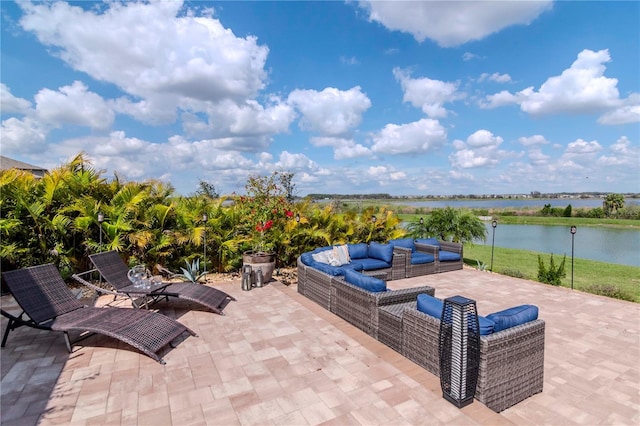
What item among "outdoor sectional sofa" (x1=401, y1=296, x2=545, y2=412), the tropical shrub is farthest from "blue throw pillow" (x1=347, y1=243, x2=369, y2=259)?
"outdoor sectional sofa" (x1=401, y1=296, x2=545, y2=412)

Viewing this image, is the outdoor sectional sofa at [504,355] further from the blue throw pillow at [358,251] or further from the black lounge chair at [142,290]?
the blue throw pillow at [358,251]

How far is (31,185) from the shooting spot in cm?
618

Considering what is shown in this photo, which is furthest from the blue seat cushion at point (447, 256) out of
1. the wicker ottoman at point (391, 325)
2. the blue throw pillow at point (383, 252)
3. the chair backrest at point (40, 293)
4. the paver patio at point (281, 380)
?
the chair backrest at point (40, 293)

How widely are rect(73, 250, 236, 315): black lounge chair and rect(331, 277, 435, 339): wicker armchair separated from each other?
1.78 m

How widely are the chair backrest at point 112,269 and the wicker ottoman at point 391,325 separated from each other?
3.82 meters

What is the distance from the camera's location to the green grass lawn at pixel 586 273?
23.8ft

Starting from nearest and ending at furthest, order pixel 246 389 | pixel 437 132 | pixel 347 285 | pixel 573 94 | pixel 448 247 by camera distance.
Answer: pixel 246 389
pixel 347 285
pixel 448 247
pixel 573 94
pixel 437 132

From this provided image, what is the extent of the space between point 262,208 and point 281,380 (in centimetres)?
464

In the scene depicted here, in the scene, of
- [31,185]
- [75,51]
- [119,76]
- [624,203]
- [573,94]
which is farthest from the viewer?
[624,203]

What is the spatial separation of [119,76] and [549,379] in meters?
9.88

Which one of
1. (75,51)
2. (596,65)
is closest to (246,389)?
(75,51)

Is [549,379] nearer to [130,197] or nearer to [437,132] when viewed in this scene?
[130,197]

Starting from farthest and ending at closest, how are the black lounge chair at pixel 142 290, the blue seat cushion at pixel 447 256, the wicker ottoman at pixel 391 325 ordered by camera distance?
the blue seat cushion at pixel 447 256, the black lounge chair at pixel 142 290, the wicker ottoman at pixel 391 325

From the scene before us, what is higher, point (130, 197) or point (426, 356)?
point (130, 197)
